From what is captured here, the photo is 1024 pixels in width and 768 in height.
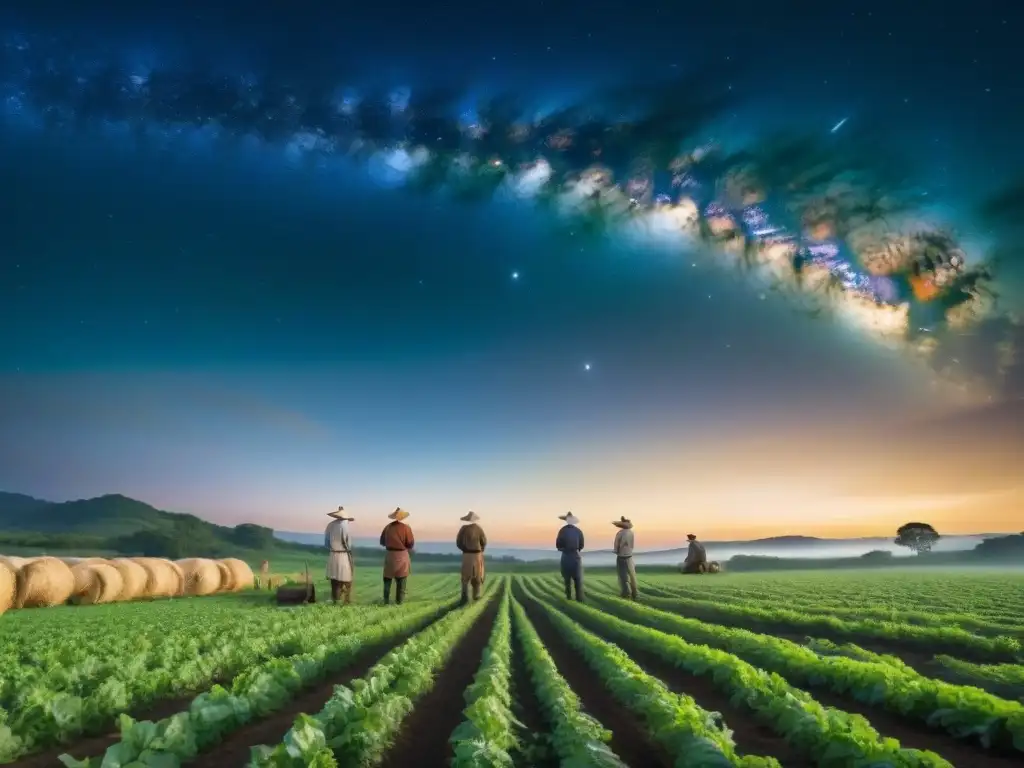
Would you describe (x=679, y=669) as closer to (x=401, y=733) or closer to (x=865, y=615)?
(x=401, y=733)

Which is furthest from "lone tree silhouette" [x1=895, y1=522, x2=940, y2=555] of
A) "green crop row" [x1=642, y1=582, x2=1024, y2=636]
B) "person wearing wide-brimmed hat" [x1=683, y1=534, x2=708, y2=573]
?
"green crop row" [x1=642, y1=582, x2=1024, y2=636]

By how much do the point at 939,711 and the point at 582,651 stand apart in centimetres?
669

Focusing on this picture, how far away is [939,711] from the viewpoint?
6.91 meters

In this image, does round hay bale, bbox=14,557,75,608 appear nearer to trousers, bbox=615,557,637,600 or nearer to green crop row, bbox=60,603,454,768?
A: green crop row, bbox=60,603,454,768

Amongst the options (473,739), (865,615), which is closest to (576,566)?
(865,615)

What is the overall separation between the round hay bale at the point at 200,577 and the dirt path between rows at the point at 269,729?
988 inches

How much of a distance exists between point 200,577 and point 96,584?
6360 millimetres

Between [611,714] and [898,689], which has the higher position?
[898,689]

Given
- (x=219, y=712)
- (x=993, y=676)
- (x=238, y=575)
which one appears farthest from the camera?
(x=238, y=575)

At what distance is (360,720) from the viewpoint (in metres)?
6.09

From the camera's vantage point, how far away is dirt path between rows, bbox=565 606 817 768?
647cm

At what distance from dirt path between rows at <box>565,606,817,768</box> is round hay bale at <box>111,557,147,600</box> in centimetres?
A: 2434

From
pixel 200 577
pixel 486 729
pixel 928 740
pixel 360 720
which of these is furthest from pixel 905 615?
pixel 200 577

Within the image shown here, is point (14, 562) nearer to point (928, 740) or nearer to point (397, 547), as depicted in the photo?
point (397, 547)
